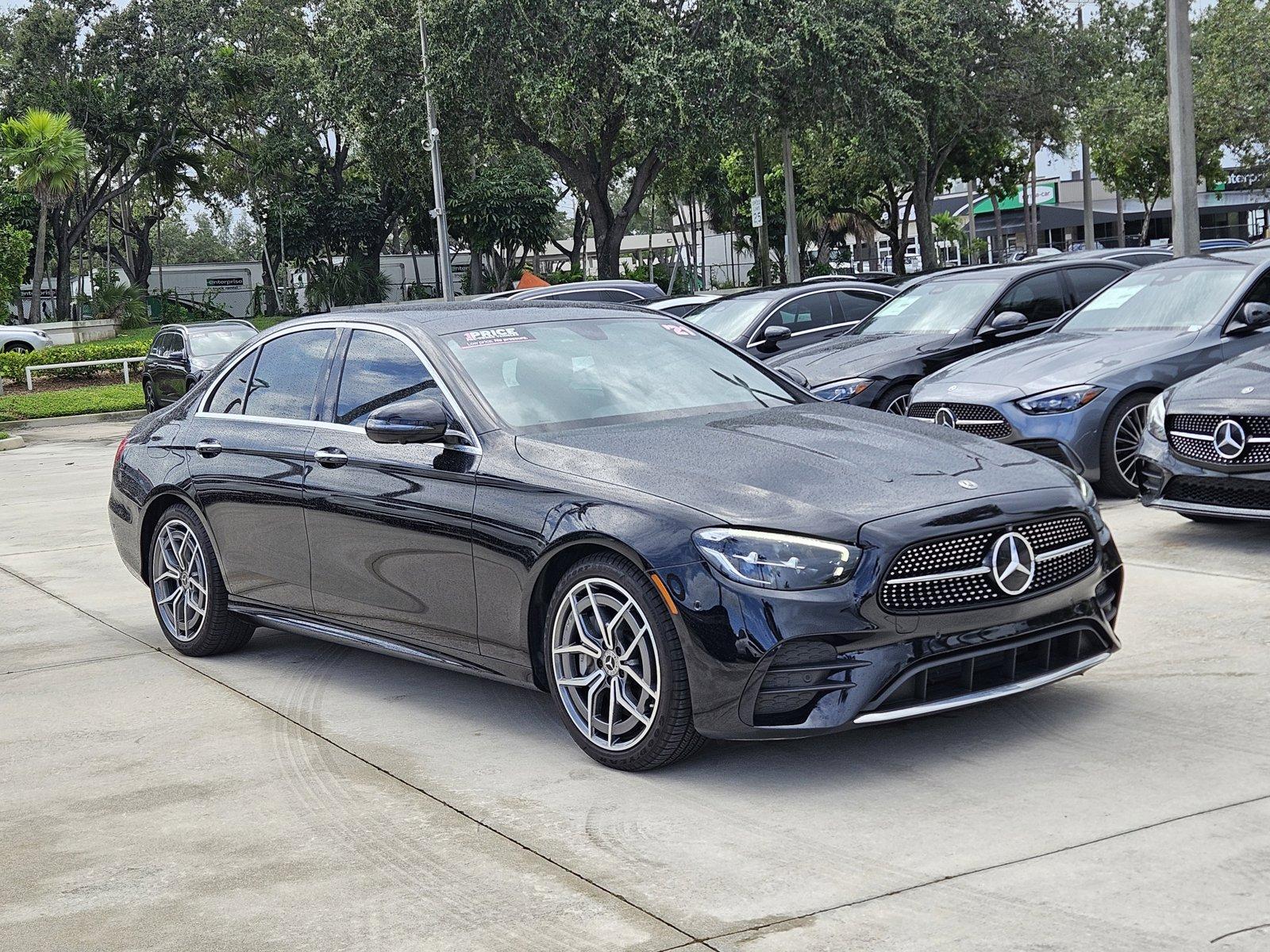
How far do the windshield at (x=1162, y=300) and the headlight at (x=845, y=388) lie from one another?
5.87ft

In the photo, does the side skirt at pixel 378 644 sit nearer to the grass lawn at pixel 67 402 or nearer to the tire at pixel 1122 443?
the tire at pixel 1122 443

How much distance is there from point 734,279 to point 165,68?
2587cm

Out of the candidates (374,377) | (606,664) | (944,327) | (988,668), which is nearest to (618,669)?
(606,664)

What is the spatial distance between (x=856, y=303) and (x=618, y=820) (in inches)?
505

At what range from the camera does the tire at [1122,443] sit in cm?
975

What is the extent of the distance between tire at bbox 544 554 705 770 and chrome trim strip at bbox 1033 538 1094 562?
1221mm

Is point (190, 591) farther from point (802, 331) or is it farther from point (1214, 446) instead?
point (802, 331)

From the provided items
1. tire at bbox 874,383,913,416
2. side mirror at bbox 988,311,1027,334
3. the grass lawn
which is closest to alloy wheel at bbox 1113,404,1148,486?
side mirror at bbox 988,311,1027,334

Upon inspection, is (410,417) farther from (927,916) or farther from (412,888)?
(927,916)

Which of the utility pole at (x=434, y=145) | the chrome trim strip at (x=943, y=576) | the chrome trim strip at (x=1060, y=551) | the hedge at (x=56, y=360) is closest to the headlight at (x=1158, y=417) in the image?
the chrome trim strip at (x=1060, y=551)

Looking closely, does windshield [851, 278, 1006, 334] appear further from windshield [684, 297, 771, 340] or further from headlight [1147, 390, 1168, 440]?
headlight [1147, 390, 1168, 440]

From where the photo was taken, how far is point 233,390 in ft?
23.3

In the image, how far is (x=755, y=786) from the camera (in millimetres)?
4742

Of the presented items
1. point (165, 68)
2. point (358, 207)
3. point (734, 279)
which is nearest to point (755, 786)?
point (165, 68)
